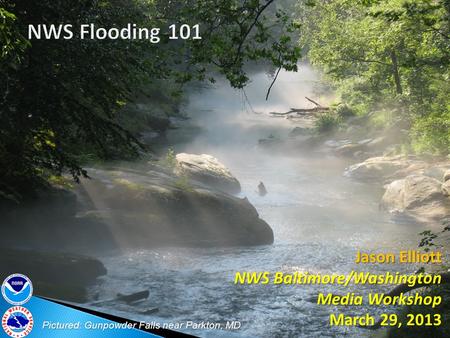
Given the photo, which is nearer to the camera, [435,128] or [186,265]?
[186,265]

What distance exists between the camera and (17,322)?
19.7ft

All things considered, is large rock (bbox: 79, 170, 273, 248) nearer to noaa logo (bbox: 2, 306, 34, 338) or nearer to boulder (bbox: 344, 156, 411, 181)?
noaa logo (bbox: 2, 306, 34, 338)

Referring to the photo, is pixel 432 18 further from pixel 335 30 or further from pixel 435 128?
pixel 335 30

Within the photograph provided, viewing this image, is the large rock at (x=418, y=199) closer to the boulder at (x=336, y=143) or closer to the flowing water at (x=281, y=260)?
the flowing water at (x=281, y=260)

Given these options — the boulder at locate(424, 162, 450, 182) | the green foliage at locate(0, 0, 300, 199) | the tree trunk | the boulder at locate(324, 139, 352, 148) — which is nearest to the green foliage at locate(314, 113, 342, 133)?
the boulder at locate(324, 139, 352, 148)

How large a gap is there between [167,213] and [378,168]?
49.3ft

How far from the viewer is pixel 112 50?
8750 millimetres

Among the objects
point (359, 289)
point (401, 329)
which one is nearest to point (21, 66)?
point (401, 329)

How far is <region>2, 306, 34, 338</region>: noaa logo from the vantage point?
5.91m

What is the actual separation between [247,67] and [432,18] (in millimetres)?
51494

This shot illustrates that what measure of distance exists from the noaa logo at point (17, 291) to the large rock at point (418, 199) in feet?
49.6

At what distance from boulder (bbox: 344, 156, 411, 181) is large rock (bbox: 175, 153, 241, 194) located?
292 inches

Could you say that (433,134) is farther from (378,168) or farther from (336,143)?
(336,143)

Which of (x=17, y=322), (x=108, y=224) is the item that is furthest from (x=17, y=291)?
(x=108, y=224)
